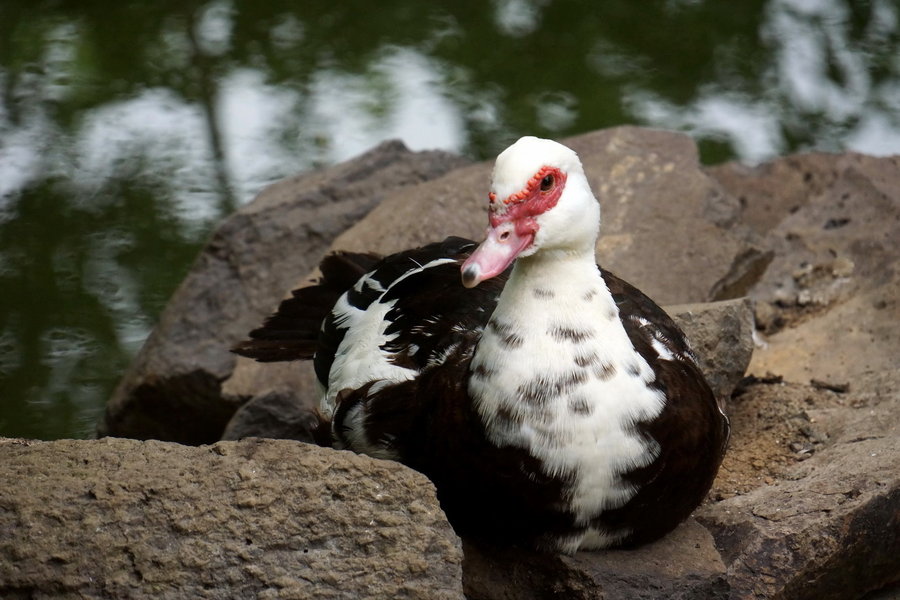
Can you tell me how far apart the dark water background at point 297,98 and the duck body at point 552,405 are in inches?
109

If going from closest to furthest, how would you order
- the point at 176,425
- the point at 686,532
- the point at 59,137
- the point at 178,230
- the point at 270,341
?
the point at 686,532, the point at 270,341, the point at 176,425, the point at 178,230, the point at 59,137

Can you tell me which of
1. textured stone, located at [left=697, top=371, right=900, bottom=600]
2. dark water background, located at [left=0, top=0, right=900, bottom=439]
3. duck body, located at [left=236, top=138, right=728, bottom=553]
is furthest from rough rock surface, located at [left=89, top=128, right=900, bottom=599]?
dark water background, located at [left=0, top=0, right=900, bottom=439]

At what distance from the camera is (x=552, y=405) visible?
8.71 feet

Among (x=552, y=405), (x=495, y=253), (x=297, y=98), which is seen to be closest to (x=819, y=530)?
(x=552, y=405)

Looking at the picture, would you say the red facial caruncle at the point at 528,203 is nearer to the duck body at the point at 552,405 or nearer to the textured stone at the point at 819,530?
the duck body at the point at 552,405

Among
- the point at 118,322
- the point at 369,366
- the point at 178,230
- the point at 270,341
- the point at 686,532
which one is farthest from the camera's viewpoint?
the point at 178,230

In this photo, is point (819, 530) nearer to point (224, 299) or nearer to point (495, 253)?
point (495, 253)

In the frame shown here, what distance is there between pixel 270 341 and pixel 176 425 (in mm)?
1154

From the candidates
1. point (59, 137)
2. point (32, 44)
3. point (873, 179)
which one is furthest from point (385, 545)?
point (32, 44)

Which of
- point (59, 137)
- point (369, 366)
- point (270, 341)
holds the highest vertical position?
point (369, 366)

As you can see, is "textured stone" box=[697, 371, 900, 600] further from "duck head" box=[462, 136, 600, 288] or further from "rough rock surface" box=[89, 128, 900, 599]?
"duck head" box=[462, 136, 600, 288]

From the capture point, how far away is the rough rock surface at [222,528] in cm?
240

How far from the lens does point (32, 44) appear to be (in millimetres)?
7641

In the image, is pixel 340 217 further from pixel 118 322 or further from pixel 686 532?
pixel 686 532
